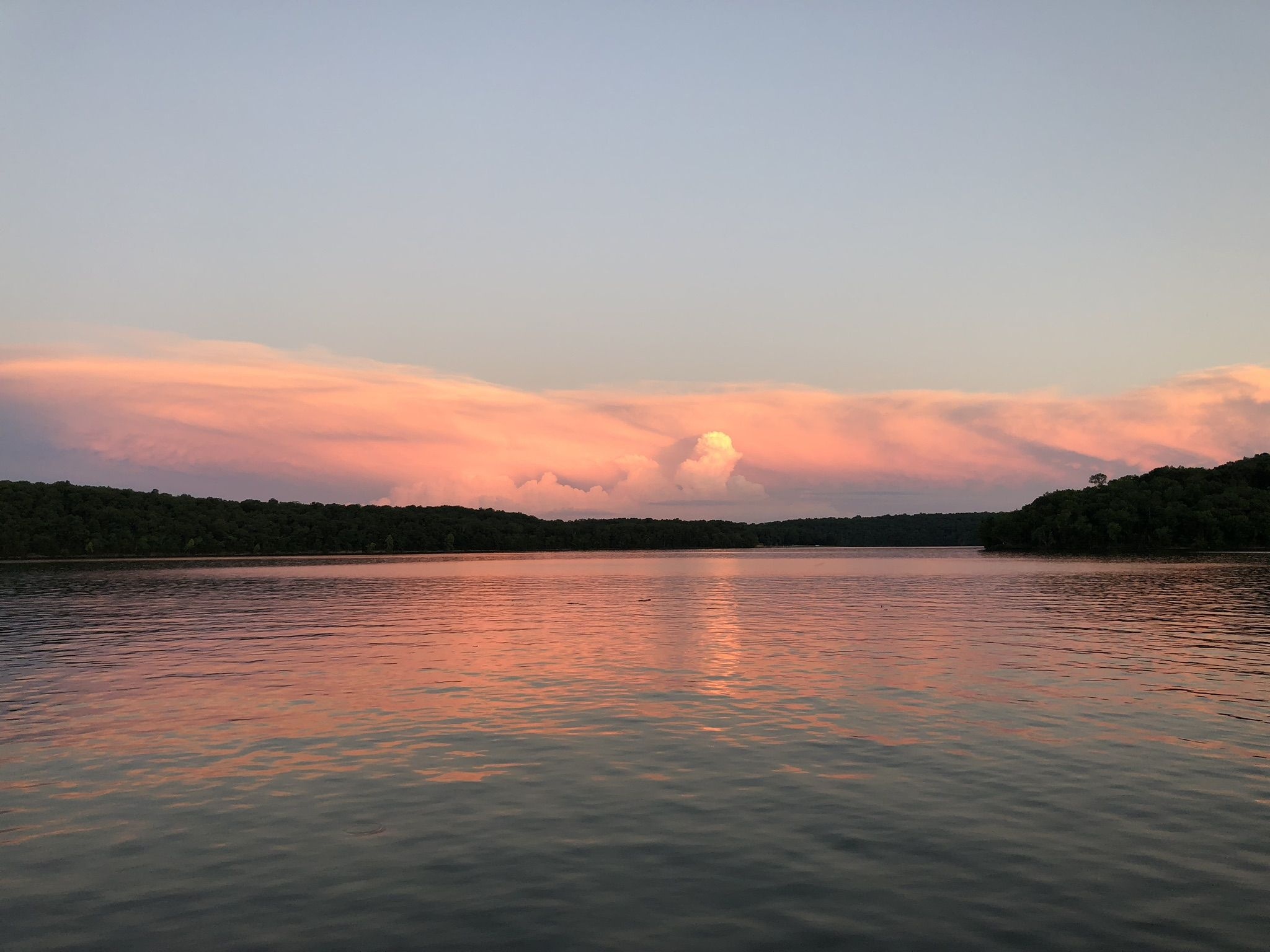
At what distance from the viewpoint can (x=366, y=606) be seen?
79.2 m

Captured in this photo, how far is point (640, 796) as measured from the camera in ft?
64.2

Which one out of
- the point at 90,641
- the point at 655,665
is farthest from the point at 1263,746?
the point at 90,641

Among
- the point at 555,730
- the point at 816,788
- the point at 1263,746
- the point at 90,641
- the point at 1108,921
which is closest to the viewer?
the point at 1108,921

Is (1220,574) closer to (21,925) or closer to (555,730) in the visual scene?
(555,730)

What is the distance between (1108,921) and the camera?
503 inches

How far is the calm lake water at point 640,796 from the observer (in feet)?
42.8

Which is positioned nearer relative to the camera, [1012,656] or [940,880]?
[940,880]

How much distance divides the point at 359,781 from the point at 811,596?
248 ft

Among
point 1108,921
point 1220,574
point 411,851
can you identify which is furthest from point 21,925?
point 1220,574

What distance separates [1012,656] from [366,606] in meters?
54.2

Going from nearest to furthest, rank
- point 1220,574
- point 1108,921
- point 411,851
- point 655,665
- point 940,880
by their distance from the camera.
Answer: point 1108,921
point 940,880
point 411,851
point 655,665
point 1220,574

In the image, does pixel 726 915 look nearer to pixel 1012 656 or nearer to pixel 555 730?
pixel 555 730

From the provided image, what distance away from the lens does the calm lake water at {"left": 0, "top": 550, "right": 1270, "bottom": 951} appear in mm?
13039

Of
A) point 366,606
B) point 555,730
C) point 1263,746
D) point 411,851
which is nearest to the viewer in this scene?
point 411,851
